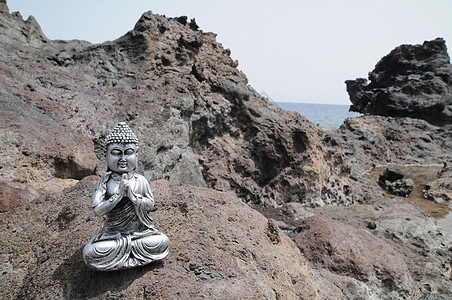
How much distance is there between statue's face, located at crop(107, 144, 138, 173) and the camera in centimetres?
283

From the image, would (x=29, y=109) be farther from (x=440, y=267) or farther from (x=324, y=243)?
(x=440, y=267)

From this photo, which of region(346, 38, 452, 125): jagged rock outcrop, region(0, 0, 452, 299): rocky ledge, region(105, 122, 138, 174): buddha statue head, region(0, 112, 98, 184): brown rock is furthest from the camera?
region(346, 38, 452, 125): jagged rock outcrop

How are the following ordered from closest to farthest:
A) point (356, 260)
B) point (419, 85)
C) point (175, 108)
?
point (356, 260) → point (175, 108) → point (419, 85)

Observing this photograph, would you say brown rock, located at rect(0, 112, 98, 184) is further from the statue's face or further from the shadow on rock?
the statue's face

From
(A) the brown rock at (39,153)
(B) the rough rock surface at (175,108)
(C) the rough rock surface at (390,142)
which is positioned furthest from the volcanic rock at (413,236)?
(C) the rough rock surface at (390,142)

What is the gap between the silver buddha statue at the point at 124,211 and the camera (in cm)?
268

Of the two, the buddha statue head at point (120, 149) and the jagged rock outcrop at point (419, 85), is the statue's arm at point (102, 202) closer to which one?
the buddha statue head at point (120, 149)

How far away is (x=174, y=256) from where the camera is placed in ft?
9.70

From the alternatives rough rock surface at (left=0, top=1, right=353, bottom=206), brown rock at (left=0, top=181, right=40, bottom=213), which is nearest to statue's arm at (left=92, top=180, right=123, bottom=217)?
brown rock at (left=0, top=181, right=40, bottom=213)

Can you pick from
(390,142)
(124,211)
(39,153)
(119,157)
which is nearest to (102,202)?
(124,211)

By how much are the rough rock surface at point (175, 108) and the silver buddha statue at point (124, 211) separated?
358 centimetres

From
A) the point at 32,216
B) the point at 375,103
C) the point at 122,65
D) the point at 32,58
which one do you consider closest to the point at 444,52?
the point at 375,103

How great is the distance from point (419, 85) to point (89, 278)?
94.7 ft

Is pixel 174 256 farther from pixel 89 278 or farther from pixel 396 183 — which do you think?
pixel 396 183
